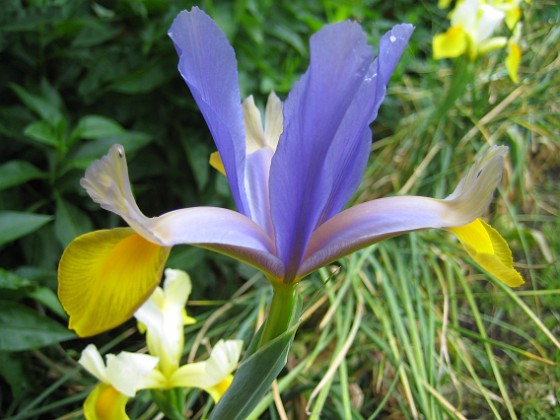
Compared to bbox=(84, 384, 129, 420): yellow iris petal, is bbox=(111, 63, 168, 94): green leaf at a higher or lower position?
higher

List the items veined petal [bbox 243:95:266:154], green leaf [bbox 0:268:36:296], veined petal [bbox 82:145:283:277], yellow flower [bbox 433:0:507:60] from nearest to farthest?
1. veined petal [bbox 82:145:283:277]
2. veined petal [bbox 243:95:266:154]
3. green leaf [bbox 0:268:36:296]
4. yellow flower [bbox 433:0:507:60]

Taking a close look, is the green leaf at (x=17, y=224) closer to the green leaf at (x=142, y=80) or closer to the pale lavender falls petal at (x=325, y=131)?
the green leaf at (x=142, y=80)

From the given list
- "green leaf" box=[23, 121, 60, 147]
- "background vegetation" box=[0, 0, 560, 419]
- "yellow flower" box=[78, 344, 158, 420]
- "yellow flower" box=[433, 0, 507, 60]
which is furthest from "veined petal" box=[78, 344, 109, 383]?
"yellow flower" box=[433, 0, 507, 60]

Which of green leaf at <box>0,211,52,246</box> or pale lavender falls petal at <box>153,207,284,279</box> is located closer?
pale lavender falls petal at <box>153,207,284,279</box>

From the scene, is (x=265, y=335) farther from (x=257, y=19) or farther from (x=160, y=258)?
(x=257, y=19)

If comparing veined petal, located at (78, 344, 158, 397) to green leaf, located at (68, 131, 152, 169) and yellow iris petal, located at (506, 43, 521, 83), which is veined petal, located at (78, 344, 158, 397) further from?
yellow iris petal, located at (506, 43, 521, 83)

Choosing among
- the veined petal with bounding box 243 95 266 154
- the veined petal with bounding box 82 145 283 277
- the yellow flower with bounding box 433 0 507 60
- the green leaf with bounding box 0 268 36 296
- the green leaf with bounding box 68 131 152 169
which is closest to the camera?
the veined petal with bounding box 82 145 283 277

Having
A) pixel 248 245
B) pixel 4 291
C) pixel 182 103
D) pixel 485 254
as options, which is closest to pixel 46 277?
pixel 4 291
